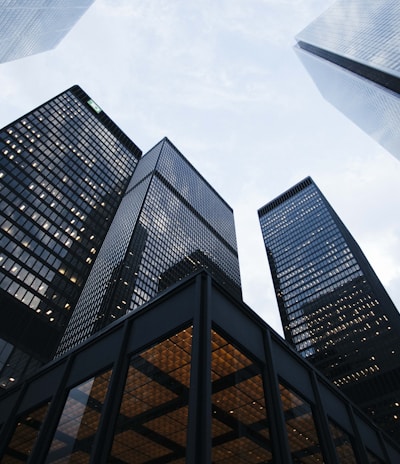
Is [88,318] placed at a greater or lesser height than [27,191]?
lesser

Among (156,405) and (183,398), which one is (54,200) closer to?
(156,405)

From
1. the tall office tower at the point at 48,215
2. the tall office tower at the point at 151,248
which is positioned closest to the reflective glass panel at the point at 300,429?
the tall office tower at the point at 48,215

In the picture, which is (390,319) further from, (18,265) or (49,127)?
(49,127)

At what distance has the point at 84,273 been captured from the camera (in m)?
101

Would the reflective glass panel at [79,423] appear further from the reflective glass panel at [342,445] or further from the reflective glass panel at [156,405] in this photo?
the reflective glass panel at [342,445]

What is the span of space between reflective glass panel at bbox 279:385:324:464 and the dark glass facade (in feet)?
0.19

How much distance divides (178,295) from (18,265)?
77.6 metres

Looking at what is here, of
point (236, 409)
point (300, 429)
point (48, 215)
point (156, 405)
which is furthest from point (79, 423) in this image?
point (48, 215)

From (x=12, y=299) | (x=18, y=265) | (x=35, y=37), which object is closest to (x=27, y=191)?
(x=18, y=265)

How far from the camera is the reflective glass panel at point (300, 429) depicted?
1435 cm

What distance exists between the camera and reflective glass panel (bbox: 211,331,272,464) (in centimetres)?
1255

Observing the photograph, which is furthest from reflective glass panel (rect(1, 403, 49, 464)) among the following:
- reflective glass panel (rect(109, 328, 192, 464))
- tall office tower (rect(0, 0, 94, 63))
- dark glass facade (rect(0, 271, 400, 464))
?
tall office tower (rect(0, 0, 94, 63))

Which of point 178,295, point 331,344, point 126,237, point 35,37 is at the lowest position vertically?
point 178,295

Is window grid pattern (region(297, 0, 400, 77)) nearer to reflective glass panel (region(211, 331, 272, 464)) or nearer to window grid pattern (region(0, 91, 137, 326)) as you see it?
window grid pattern (region(0, 91, 137, 326))
